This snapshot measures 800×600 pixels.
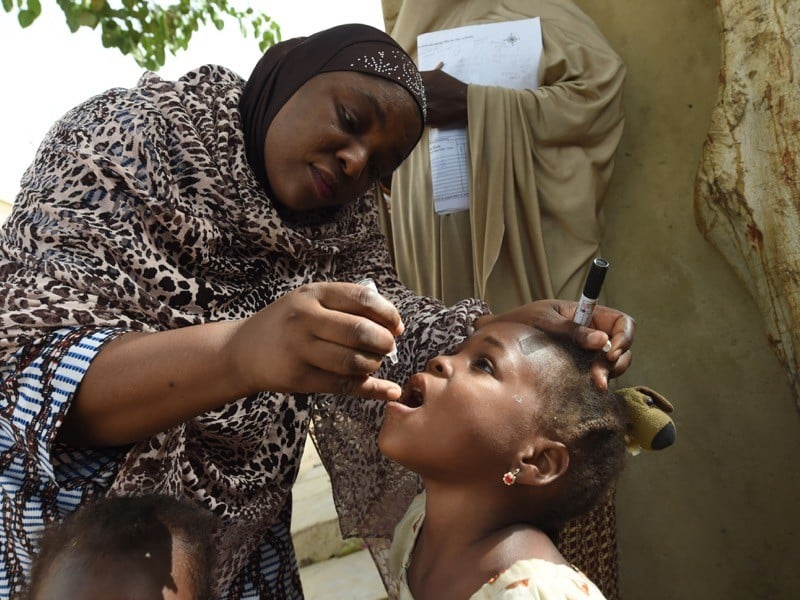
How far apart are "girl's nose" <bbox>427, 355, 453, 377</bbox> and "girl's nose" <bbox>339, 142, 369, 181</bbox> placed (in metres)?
0.50

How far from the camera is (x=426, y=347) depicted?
174 centimetres

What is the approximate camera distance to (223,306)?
165 cm

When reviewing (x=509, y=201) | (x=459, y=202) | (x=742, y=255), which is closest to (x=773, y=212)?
(x=742, y=255)

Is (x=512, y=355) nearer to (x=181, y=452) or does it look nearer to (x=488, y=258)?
(x=181, y=452)

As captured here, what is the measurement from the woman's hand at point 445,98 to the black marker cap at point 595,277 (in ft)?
4.29

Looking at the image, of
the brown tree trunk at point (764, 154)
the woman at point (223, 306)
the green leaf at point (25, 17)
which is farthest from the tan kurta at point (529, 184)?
the green leaf at point (25, 17)

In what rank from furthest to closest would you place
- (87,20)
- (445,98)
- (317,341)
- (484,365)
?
1. (87,20)
2. (445,98)
3. (484,365)
4. (317,341)

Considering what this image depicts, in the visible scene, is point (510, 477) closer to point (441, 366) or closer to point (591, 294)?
point (441, 366)

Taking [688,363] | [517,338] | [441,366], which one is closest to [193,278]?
[441,366]

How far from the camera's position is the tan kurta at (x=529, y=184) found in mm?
2576

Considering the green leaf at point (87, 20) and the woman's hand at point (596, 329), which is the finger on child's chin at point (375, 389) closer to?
the woman's hand at point (596, 329)

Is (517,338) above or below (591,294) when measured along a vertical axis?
below

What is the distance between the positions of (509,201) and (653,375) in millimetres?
930

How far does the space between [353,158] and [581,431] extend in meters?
0.79
